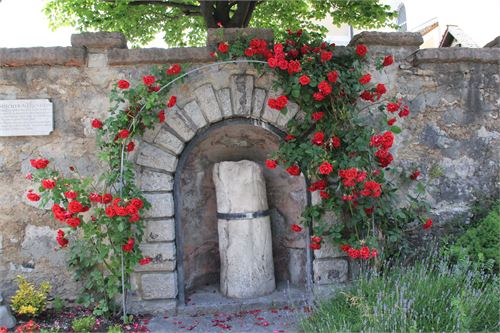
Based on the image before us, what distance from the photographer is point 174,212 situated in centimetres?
361

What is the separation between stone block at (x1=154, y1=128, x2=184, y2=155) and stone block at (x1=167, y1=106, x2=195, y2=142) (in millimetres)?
52

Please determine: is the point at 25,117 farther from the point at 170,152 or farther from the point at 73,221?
the point at 170,152

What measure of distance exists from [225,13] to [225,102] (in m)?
2.82

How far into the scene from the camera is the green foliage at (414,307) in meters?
2.53

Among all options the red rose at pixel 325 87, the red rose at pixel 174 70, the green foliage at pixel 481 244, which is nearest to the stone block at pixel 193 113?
the red rose at pixel 174 70

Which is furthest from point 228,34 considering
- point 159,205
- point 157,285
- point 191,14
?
point 191,14


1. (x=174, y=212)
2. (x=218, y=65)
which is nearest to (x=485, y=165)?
(x=218, y=65)

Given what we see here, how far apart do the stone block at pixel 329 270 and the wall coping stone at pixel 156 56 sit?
1.95m

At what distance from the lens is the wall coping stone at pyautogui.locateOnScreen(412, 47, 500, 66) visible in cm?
377

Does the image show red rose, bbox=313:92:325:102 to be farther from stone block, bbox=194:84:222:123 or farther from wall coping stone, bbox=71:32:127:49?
wall coping stone, bbox=71:32:127:49

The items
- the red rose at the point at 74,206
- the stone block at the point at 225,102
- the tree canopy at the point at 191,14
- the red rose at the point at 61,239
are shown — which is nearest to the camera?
the red rose at the point at 74,206

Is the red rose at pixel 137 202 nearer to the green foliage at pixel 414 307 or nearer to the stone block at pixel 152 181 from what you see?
the stone block at pixel 152 181

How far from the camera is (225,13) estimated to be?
591cm

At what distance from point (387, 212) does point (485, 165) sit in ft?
3.93
